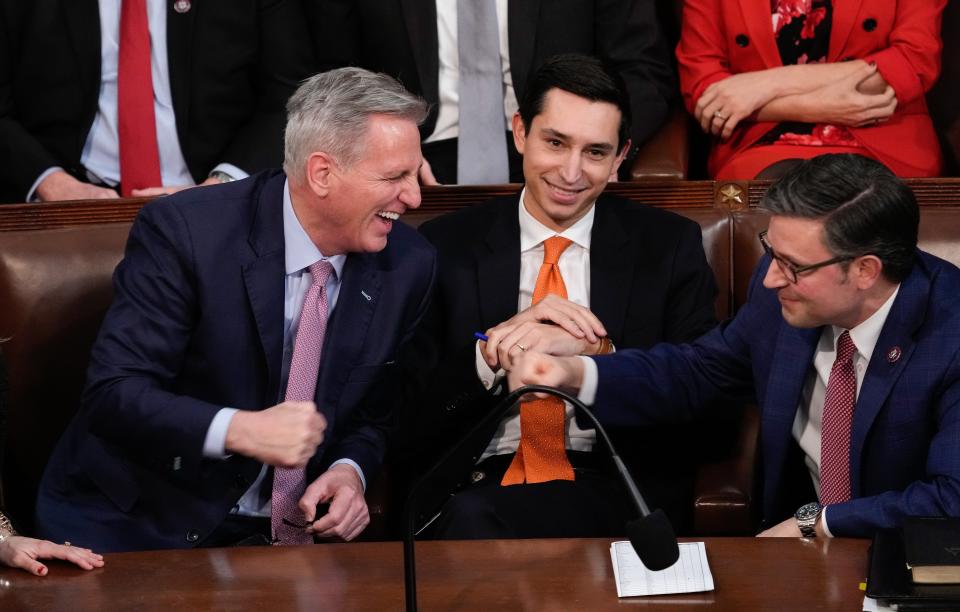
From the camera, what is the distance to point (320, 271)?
240 centimetres

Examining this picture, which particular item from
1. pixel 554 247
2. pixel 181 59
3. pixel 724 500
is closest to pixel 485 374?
pixel 554 247

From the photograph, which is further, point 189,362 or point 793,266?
point 189,362

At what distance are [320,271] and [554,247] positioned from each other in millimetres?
525

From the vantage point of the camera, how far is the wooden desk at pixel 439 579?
170cm

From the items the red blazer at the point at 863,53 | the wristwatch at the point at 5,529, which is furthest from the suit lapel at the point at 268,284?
the red blazer at the point at 863,53

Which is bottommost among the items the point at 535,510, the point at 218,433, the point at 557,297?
the point at 535,510

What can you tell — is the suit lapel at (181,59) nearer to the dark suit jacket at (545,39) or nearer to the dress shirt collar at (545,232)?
the dark suit jacket at (545,39)

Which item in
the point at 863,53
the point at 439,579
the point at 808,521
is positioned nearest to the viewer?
the point at 439,579

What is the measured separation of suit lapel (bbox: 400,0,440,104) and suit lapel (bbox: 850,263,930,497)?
4.70 ft

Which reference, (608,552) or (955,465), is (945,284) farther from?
(608,552)

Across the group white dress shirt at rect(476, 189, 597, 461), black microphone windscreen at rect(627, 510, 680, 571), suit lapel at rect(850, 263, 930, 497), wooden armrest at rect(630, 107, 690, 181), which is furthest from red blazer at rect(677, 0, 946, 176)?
black microphone windscreen at rect(627, 510, 680, 571)

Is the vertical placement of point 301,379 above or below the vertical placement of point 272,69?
below

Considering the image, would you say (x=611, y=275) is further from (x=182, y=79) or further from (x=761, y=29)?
(x=182, y=79)

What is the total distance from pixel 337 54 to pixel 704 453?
150 centimetres
